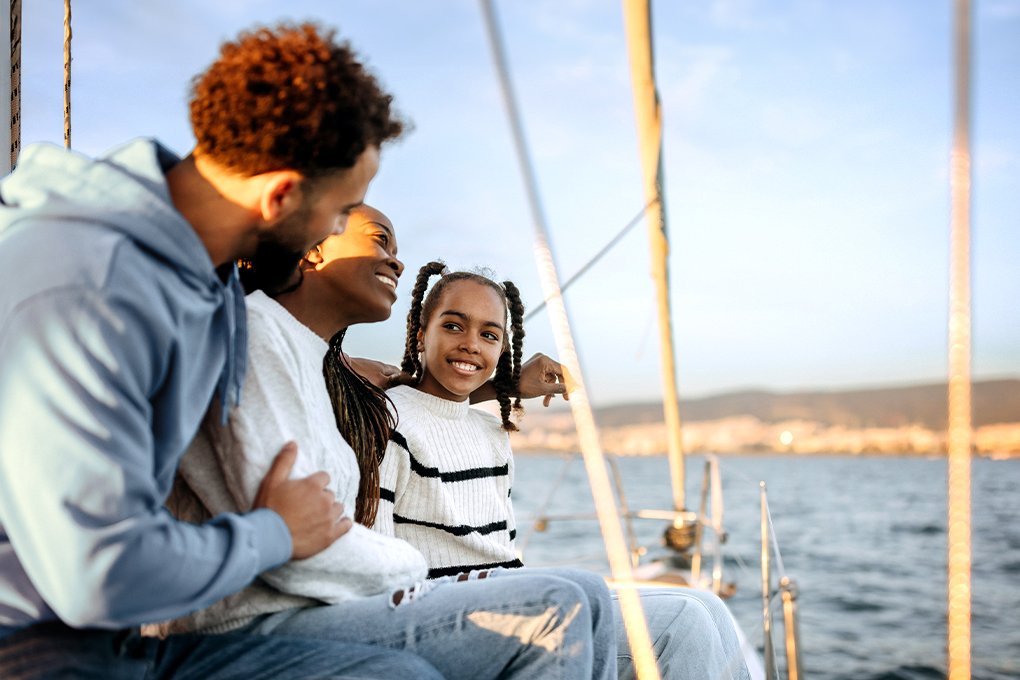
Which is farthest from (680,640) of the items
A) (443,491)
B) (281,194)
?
(281,194)

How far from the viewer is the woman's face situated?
1136mm

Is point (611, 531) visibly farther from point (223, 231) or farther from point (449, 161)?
point (449, 161)

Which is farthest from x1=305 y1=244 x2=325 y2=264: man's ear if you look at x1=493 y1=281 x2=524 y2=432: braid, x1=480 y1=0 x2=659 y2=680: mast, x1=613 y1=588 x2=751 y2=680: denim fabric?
x1=613 y1=588 x2=751 y2=680: denim fabric

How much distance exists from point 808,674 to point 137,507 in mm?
7226

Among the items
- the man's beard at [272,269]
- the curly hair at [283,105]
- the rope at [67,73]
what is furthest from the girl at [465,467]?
the rope at [67,73]

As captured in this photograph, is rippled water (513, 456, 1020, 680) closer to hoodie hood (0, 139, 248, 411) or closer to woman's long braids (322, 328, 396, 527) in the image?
woman's long braids (322, 328, 396, 527)

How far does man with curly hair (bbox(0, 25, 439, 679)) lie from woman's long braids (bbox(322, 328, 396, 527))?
0.25m

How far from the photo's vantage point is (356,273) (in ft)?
3.76

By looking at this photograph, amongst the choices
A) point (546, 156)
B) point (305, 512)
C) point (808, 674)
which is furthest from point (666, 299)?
point (808, 674)

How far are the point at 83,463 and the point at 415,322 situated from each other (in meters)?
1.07

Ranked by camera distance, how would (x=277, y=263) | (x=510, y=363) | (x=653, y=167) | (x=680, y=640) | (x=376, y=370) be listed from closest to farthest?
(x=277, y=263) < (x=680, y=640) < (x=376, y=370) < (x=510, y=363) < (x=653, y=167)

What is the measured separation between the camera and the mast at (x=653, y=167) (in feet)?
8.30

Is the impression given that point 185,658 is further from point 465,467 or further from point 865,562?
point 865,562

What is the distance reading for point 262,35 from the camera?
0.82m
